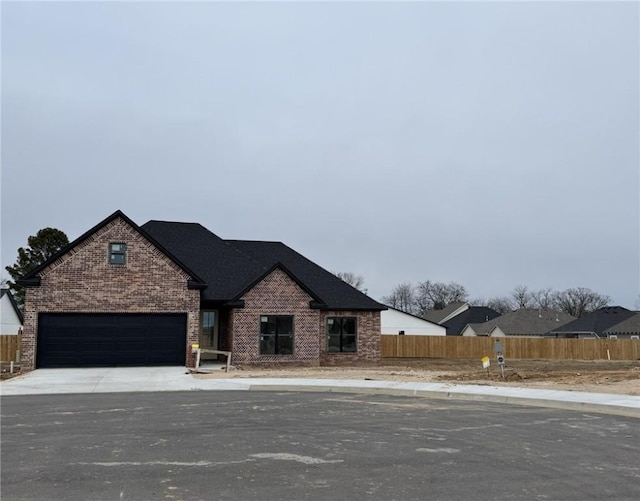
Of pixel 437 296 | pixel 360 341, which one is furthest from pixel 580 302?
pixel 360 341

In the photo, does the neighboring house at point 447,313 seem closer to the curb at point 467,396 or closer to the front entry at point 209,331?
the front entry at point 209,331

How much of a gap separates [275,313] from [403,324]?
28.8m

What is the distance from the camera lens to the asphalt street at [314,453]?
7402 mm

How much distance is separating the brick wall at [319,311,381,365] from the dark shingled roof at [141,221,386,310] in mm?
476

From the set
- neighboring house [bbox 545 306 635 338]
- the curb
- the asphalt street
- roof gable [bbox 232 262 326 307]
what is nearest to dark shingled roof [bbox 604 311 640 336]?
neighboring house [bbox 545 306 635 338]

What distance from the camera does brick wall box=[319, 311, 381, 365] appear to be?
108 feet

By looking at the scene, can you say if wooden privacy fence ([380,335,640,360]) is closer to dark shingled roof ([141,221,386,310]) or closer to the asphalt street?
dark shingled roof ([141,221,386,310])

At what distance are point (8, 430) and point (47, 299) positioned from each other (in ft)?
54.1

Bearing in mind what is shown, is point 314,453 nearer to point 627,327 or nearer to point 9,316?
point 9,316

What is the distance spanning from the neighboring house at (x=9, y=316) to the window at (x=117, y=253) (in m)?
27.4

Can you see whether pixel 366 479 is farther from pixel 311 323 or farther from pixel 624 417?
pixel 311 323

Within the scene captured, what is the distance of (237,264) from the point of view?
34.3 metres

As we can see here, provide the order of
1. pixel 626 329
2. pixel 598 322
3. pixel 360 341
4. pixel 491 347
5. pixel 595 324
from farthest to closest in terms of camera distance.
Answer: pixel 598 322
pixel 595 324
pixel 626 329
pixel 491 347
pixel 360 341

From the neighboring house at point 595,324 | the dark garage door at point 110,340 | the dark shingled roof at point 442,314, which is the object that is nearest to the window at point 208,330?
the dark garage door at point 110,340
